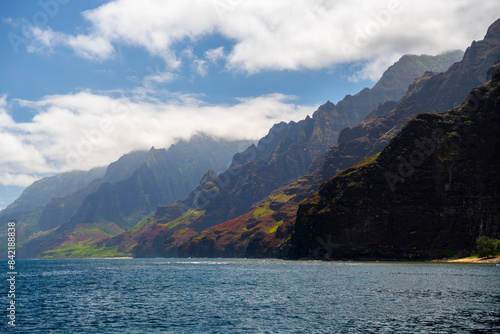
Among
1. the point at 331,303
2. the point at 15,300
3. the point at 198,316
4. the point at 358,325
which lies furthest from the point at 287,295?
the point at 15,300

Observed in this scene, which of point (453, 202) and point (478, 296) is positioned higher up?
point (453, 202)

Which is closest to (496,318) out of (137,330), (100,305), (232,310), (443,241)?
(232,310)

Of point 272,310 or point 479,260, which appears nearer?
point 272,310

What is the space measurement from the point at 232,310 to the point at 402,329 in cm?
2524

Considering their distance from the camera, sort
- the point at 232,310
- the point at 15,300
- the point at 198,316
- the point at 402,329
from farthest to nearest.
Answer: the point at 15,300
the point at 232,310
the point at 198,316
the point at 402,329

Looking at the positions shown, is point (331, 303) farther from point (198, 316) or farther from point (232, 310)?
point (198, 316)

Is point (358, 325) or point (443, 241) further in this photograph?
point (443, 241)

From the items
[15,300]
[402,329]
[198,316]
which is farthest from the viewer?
[15,300]

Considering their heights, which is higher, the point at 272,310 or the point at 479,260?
the point at 479,260

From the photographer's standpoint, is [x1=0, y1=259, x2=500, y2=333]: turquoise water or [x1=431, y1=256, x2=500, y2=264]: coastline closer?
[x1=0, y1=259, x2=500, y2=333]: turquoise water

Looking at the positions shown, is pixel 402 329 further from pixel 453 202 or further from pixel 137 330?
pixel 453 202

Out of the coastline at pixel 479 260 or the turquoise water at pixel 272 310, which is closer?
the turquoise water at pixel 272 310

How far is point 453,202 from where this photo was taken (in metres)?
200

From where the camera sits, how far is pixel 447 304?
195 feet
